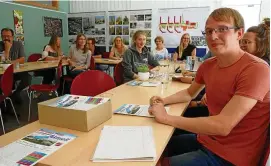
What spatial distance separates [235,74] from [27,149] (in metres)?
1.01

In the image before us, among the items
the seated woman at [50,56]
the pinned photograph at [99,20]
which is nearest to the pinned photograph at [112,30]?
the pinned photograph at [99,20]

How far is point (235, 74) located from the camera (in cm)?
111

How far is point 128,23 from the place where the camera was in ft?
19.9

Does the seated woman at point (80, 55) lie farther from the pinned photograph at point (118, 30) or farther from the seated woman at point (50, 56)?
the pinned photograph at point (118, 30)

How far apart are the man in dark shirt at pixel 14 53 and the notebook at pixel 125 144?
307 centimetres

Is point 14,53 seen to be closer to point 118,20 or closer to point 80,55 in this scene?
point 80,55

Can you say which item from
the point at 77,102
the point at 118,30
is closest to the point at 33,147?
the point at 77,102

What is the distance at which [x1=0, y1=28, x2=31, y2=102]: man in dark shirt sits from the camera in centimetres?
368

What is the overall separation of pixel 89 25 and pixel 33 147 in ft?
19.3

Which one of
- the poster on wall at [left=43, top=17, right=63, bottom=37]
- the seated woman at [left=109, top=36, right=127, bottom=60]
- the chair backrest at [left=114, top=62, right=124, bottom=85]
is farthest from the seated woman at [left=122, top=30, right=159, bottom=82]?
the poster on wall at [left=43, top=17, right=63, bottom=37]

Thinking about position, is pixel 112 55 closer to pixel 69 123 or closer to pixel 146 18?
pixel 146 18

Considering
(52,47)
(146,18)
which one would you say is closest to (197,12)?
(146,18)

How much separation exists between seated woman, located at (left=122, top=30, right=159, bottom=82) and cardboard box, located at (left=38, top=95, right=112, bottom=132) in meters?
1.64

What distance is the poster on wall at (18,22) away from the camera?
4794 mm
